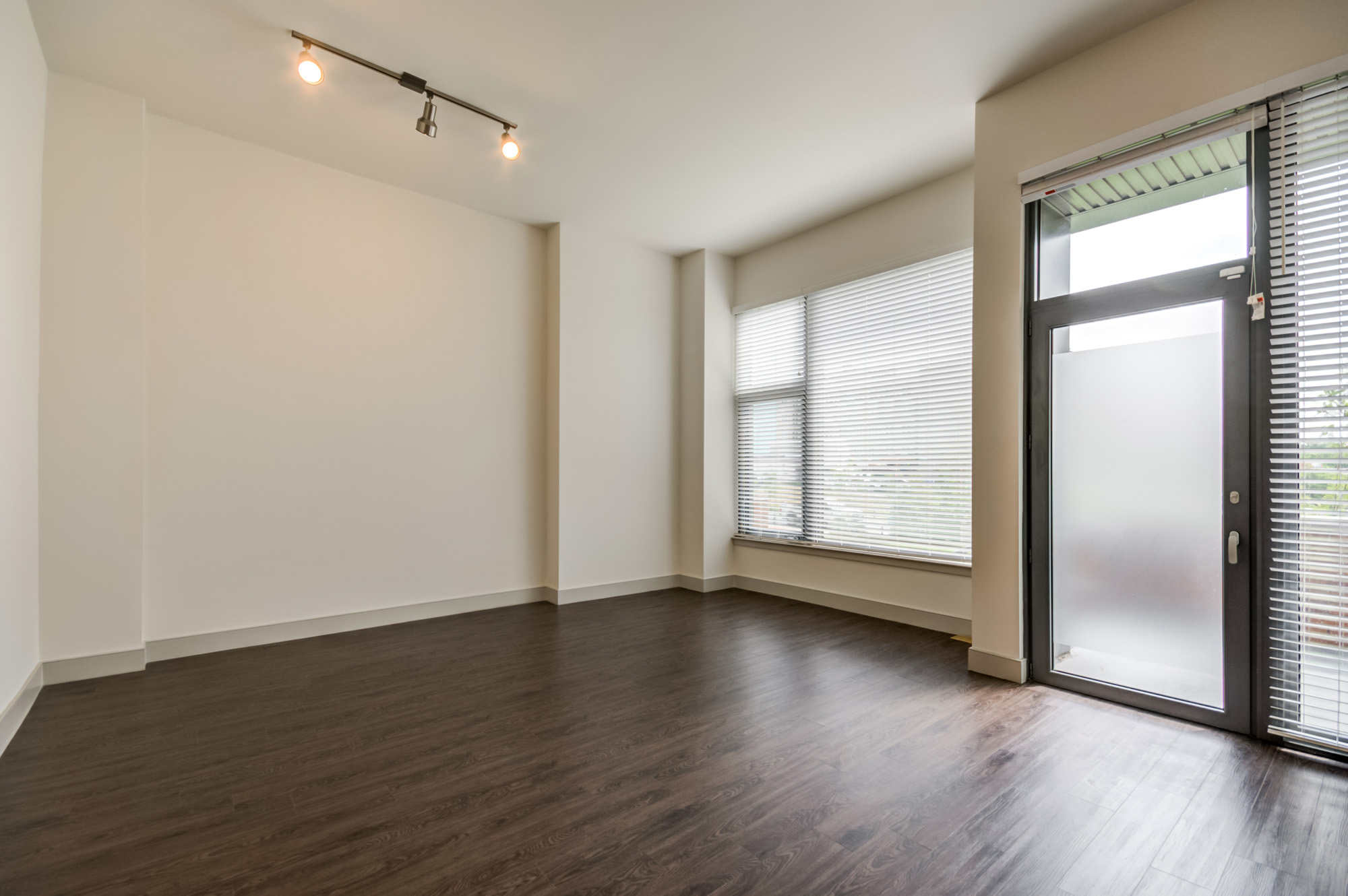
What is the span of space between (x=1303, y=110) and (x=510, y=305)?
506cm

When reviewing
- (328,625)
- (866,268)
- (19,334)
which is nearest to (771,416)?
(866,268)

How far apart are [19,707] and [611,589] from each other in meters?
3.82

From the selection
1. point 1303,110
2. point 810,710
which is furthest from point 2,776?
point 1303,110

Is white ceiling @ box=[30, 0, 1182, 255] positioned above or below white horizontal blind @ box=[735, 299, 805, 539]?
above

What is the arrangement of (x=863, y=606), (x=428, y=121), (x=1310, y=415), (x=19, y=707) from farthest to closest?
1. (x=863, y=606)
2. (x=428, y=121)
3. (x=19, y=707)
4. (x=1310, y=415)

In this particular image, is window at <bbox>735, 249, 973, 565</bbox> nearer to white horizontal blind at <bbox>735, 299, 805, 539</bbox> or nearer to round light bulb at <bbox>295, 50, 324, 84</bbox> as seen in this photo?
white horizontal blind at <bbox>735, 299, 805, 539</bbox>

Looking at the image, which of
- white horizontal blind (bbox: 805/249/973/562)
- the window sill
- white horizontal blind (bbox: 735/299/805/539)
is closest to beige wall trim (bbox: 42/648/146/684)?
the window sill

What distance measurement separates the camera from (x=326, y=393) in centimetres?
451

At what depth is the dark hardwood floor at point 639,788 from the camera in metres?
1.83

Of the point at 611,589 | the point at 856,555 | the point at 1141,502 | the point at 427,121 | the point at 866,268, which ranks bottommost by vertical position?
the point at 611,589

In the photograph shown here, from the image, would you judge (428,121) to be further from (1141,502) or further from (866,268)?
(1141,502)

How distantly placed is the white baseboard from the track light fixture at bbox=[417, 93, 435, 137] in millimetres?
3478

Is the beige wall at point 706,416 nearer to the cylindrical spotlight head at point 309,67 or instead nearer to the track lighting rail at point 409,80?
the track lighting rail at point 409,80

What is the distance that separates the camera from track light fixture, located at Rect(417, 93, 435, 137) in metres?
3.58
